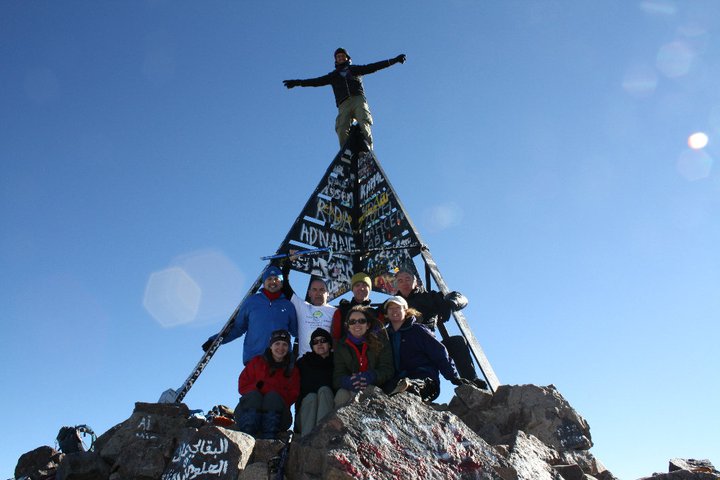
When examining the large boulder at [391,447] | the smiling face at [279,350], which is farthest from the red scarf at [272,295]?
the large boulder at [391,447]

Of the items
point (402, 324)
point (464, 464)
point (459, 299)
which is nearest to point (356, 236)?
point (459, 299)

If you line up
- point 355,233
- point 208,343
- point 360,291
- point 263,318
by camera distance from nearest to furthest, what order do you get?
point 360,291 < point 263,318 < point 208,343 < point 355,233

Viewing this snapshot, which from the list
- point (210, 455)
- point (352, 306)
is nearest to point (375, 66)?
point (352, 306)

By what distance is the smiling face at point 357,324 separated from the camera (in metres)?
5.47

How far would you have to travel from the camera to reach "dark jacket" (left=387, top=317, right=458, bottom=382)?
5512mm

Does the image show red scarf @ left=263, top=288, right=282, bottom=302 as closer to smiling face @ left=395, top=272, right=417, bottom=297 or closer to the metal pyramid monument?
the metal pyramid monument

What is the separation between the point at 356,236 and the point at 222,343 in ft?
10.8

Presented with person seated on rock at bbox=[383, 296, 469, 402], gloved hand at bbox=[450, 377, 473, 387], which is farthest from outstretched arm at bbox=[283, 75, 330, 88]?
gloved hand at bbox=[450, 377, 473, 387]

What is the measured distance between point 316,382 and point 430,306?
211 cm

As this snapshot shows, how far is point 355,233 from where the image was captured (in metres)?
9.39

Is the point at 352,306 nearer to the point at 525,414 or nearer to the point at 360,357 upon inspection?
the point at 360,357

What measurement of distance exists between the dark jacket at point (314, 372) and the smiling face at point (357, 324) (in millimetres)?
473

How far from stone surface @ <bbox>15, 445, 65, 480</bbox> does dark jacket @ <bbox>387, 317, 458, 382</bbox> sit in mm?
4052

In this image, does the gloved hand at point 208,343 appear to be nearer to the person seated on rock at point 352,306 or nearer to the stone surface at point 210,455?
the person seated on rock at point 352,306
